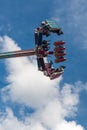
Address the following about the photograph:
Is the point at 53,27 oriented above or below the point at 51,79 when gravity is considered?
above

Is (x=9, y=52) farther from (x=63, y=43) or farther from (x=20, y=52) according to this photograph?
(x=63, y=43)

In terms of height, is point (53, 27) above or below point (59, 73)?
above

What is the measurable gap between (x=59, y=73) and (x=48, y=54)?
5066 mm

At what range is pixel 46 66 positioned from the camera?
575 ft

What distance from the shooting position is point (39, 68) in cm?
17575

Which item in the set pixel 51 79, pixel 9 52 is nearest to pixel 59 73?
pixel 51 79

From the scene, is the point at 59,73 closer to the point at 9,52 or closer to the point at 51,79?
the point at 51,79

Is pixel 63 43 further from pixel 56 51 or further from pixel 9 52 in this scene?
pixel 9 52

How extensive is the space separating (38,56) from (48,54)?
2364 mm

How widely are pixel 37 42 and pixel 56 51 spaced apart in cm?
488

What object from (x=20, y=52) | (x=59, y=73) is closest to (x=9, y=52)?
(x=20, y=52)

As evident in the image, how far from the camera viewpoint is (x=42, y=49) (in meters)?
174

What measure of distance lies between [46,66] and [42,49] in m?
4.30

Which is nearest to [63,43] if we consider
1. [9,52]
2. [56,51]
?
[56,51]
